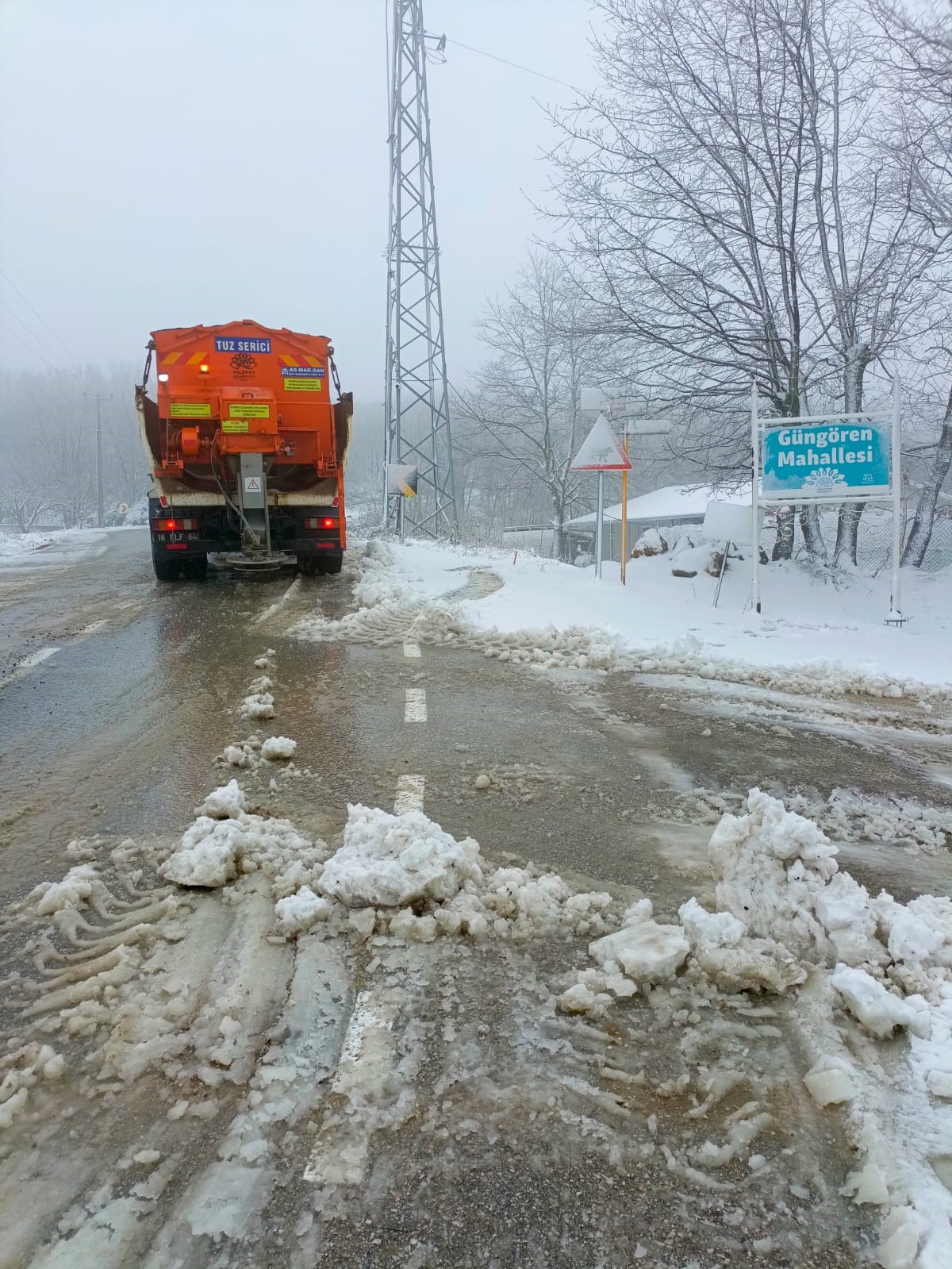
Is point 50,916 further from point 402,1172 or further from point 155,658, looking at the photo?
point 155,658

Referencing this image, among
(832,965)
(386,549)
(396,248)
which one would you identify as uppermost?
(396,248)

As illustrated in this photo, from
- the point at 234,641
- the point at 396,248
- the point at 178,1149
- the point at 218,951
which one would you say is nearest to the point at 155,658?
the point at 234,641

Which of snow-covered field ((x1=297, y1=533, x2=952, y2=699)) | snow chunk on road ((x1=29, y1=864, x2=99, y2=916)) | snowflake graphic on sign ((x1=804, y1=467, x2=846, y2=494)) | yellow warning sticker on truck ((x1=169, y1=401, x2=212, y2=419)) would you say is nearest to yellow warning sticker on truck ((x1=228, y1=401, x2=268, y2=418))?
yellow warning sticker on truck ((x1=169, y1=401, x2=212, y2=419))

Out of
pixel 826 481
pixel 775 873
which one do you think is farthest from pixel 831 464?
pixel 775 873

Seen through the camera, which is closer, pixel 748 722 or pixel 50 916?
pixel 50 916

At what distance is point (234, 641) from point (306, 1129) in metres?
5.96

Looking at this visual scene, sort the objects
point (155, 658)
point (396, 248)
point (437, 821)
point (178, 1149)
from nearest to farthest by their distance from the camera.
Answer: point (178, 1149) < point (437, 821) < point (155, 658) < point (396, 248)

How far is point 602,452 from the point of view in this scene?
34.3 ft

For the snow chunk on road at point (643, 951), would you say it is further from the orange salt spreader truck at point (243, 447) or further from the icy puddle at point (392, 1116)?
the orange salt spreader truck at point (243, 447)

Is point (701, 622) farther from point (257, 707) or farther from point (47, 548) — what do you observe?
point (47, 548)

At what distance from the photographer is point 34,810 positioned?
359 cm

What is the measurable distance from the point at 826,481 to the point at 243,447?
7.61m

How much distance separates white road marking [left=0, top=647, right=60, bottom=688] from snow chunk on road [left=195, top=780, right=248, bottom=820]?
342 centimetres

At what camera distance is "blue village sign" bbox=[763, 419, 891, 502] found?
8.48 m
